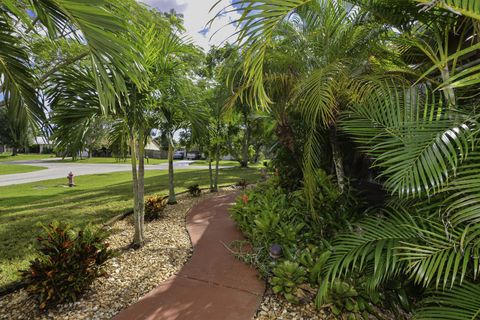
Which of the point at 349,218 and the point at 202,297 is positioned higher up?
the point at 349,218

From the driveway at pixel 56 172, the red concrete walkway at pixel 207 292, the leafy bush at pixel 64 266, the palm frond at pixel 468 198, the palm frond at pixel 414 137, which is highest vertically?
the palm frond at pixel 414 137

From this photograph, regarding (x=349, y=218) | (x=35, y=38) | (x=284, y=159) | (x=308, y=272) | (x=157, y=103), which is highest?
(x=35, y=38)

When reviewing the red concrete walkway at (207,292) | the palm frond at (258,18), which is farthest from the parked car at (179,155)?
the palm frond at (258,18)

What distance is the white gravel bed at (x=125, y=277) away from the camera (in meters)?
2.72

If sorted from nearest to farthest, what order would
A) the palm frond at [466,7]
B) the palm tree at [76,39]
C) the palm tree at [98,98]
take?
the palm frond at [466,7]
the palm tree at [76,39]
the palm tree at [98,98]

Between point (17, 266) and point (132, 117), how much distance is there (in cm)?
293

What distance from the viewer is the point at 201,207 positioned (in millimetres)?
7285

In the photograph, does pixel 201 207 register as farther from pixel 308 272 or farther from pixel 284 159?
pixel 308 272

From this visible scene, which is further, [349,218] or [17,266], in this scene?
[349,218]

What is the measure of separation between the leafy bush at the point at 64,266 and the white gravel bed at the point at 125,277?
0.15m

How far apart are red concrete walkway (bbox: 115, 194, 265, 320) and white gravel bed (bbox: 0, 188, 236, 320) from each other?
18cm

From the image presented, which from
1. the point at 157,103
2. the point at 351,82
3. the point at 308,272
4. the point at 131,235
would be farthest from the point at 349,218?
the point at 131,235

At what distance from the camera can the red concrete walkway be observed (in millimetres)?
2682

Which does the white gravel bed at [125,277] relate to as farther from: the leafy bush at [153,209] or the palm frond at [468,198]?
the palm frond at [468,198]
